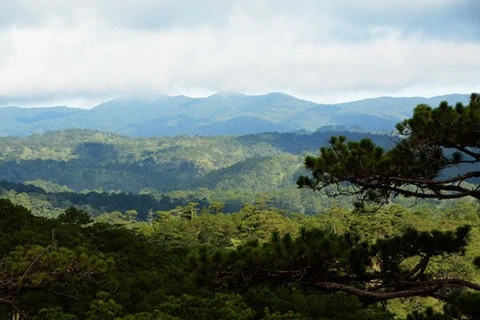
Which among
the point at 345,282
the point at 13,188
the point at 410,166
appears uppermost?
the point at 410,166

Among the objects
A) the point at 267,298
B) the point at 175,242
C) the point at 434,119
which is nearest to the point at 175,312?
the point at 267,298

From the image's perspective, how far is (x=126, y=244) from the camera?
88.0 ft

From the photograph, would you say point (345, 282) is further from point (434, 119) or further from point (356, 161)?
point (434, 119)

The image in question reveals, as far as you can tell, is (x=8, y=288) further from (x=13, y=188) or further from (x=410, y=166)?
(x=13, y=188)

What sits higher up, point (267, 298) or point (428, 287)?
point (428, 287)

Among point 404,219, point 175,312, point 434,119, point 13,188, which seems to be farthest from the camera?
point 13,188

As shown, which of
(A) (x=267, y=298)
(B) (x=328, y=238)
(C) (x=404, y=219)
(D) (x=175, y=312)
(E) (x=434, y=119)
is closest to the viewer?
(B) (x=328, y=238)

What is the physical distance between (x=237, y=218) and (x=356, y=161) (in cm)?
5249

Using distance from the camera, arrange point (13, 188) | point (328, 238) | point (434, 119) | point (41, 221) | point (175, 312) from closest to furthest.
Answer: point (328, 238) < point (434, 119) < point (175, 312) < point (41, 221) < point (13, 188)

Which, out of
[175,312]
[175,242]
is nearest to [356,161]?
[175,312]

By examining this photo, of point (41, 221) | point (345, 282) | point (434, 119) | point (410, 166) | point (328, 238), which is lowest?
point (41, 221)

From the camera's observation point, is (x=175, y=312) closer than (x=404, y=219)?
Yes

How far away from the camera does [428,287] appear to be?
24.0ft

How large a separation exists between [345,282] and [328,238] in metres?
1.37
